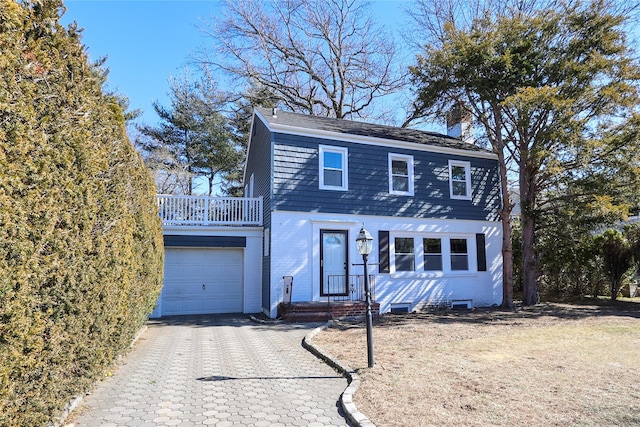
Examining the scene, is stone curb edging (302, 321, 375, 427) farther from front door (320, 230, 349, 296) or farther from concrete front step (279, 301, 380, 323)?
front door (320, 230, 349, 296)

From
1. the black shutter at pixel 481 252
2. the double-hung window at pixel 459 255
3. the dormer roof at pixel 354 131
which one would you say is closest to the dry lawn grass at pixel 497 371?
the double-hung window at pixel 459 255

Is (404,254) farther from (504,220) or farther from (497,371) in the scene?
(497,371)

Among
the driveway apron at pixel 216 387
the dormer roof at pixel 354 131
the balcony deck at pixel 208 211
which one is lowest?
the driveway apron at pixel 216 387

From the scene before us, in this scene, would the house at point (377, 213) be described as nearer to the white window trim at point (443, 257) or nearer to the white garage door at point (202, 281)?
the white window trim at point (443, 257)

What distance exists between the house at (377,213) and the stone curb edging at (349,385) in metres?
4.00

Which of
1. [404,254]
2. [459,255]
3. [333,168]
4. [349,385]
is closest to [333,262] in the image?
[404,254]

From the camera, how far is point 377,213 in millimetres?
12992

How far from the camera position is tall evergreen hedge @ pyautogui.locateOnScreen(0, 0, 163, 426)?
252 cm

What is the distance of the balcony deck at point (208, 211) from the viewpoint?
12672 mm

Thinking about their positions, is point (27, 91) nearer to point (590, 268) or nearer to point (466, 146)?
point (466, 146)

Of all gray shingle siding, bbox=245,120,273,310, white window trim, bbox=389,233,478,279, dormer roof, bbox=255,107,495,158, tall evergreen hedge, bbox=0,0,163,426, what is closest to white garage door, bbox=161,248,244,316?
gray shingle siding, bbox=245,120,273,310

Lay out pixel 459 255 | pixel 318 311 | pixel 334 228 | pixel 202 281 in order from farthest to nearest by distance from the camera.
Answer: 1. pixel 459 255
2. pixel 202 281
3. pixel 334 228
4. pixel 318 311

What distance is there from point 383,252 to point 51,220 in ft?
35.6

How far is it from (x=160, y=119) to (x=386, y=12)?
1585 cm
